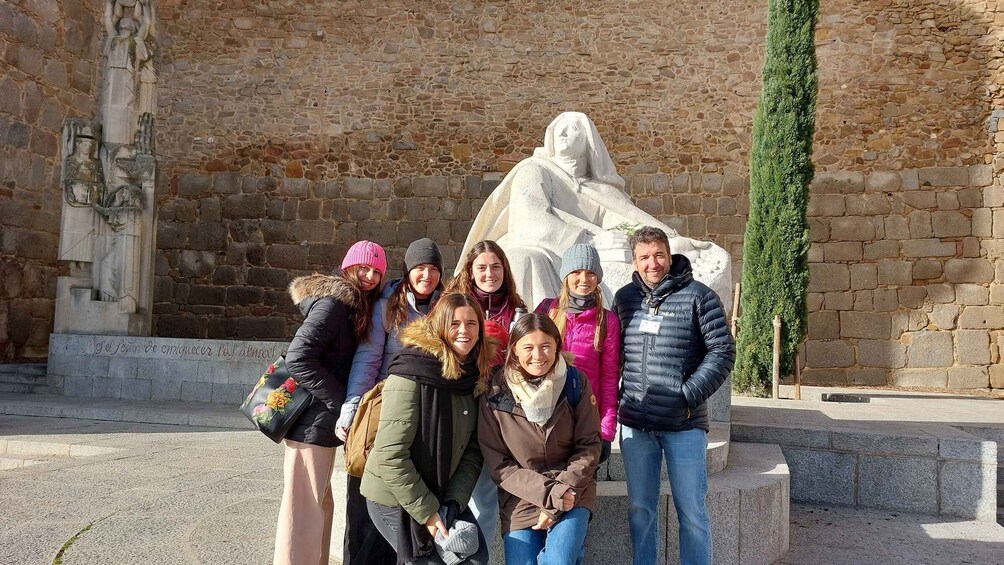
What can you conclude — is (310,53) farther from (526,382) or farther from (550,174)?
(526,382)

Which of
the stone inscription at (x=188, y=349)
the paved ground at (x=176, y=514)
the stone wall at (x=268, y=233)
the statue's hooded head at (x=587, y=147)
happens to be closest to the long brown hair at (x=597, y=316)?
the paved ground at (x=176, y=514)

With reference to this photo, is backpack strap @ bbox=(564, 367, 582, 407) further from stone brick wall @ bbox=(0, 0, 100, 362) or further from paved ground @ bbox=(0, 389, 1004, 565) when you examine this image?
stone brick wall @ bbox=(0, 0, 100, 362)

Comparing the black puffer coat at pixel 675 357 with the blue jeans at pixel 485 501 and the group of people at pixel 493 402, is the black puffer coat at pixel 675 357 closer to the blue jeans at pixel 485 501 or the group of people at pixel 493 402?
the group of people at pixel 493 402

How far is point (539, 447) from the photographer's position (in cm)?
211

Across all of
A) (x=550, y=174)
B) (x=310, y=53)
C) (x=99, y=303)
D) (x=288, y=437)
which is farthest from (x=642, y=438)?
(x=310, y=53)

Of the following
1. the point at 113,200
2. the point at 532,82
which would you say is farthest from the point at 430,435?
the point at 532,82

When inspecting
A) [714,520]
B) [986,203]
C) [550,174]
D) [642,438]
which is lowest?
[714,520]

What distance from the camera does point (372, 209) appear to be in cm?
1130

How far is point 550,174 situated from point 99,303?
19.9 ft

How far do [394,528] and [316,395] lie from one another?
489 mm

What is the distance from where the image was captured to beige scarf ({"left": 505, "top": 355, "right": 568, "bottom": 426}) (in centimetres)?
210

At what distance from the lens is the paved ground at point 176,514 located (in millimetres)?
2783

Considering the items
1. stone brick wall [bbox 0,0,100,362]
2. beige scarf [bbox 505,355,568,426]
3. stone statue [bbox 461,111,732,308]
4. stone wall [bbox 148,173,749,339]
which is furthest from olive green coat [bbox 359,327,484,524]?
stone brick wall [bbox 0,0,100,362]

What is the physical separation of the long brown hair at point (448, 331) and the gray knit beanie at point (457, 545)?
43cm
